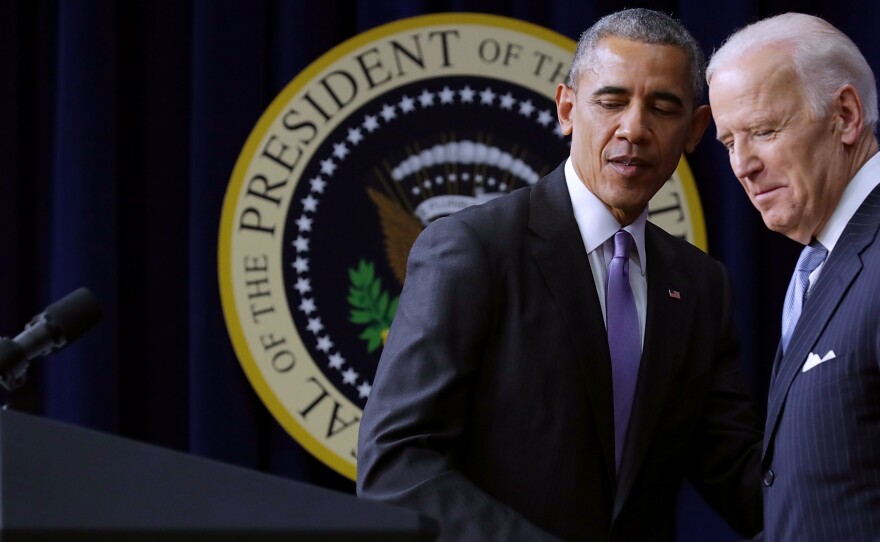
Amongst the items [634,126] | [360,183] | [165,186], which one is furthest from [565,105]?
[165,186]

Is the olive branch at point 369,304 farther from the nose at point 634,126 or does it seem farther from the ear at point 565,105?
the nose at point 634,126

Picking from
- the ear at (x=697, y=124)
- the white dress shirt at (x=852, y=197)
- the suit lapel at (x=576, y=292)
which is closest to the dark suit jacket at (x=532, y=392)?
the suit lapel at (x=576, y=292)

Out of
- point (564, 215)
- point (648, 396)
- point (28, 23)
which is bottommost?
point (648, 396)

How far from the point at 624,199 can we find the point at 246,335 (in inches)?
55.8

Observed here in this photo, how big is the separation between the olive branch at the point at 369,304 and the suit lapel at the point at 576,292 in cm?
128

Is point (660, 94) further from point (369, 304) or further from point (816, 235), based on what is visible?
point (369, 304)

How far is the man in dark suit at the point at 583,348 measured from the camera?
67.3 inches

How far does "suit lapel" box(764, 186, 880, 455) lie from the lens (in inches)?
60.7

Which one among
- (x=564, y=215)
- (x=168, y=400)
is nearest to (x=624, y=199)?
(x=564, y=215)

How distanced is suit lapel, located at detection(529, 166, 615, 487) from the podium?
3.31ft

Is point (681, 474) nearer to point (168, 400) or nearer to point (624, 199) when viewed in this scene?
point (624, 199)

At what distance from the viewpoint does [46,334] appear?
5.00ft

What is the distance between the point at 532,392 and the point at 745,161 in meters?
0.44

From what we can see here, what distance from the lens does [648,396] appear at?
5.89 ft
